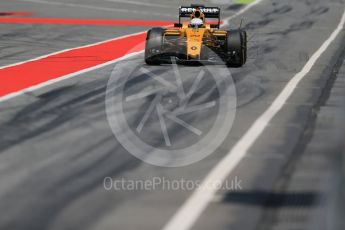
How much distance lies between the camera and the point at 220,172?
7262mm

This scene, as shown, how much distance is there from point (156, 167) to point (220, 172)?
28.6 inches

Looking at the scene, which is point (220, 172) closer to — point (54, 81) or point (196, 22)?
point (54, 81)

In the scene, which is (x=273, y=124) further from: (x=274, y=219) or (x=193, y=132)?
(x=274, y=219)

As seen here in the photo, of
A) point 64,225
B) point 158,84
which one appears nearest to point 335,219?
point 64,225

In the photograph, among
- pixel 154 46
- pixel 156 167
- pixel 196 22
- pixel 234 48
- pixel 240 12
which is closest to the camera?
pixel 156 167

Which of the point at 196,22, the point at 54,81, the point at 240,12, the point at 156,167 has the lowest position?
the point at 240,12

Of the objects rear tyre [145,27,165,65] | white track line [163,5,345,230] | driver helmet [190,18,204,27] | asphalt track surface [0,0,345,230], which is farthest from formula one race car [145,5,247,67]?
white track line [163,5,345,230]

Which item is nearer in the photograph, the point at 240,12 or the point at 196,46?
the point at 196,46

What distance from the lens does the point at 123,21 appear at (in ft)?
98.8

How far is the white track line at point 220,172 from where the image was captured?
5.82 m

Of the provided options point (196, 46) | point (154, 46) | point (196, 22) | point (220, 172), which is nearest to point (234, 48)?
point (196, 46)

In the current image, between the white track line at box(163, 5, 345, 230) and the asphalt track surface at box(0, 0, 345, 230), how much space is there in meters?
0.08

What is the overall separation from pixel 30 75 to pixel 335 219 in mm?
11715

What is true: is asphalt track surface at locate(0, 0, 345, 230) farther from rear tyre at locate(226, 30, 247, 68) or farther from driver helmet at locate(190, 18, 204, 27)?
driver helmet at locate(190, 18, 204, 27)
